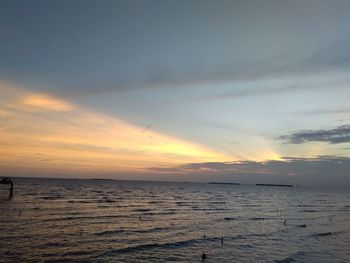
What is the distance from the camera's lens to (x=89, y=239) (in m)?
31.5

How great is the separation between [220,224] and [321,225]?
15.1 metres

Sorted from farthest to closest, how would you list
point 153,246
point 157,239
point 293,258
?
point 157,239 → point 153,246 → point 293,258

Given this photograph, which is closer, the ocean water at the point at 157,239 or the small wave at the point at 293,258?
the ocean water at the point at 157,239

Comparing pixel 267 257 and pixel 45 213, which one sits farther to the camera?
pixel 45 213

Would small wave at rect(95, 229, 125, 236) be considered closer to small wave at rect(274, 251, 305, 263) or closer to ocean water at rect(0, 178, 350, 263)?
ocean water at rect(0, 178, 350, 263)

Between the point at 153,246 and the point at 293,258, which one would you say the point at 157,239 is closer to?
the point at 153,246

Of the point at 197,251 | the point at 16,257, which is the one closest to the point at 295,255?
the point at 197,251

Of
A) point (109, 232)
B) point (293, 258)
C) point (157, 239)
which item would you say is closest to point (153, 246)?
A: point (157, 239)

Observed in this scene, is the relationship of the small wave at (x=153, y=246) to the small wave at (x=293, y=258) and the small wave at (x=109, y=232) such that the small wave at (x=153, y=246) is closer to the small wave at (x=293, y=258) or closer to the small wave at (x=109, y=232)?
the small wave at (x=109, y=232)

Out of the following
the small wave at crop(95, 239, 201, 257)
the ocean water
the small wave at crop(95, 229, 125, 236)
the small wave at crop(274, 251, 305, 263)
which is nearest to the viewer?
the ocean water

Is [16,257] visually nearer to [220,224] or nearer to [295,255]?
[295,255]

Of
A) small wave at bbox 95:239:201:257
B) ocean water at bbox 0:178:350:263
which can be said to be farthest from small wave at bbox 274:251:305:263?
→ small wave at bbox 95:239:201:257

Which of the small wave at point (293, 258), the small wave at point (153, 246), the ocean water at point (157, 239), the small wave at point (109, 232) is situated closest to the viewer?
the ocean water at point (157, 239)

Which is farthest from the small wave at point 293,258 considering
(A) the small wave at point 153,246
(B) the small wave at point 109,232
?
(B) the small wave at point 109,232
